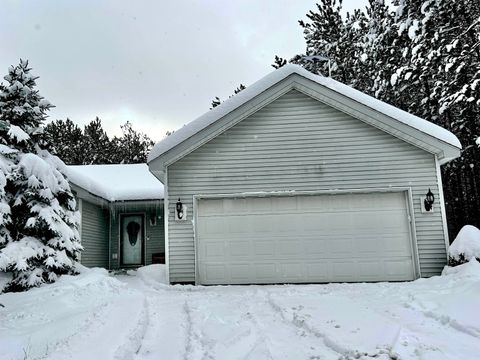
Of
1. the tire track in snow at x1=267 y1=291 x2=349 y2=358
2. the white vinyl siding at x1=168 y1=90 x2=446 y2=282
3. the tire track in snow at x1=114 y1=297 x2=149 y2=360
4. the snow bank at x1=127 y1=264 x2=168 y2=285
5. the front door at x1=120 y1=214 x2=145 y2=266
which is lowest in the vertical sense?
the tire track in snow at x1=267 y1=291 x2=349 y2=358

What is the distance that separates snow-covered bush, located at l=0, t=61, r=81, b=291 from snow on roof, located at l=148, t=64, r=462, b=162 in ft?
7.66

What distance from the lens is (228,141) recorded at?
32.3ft

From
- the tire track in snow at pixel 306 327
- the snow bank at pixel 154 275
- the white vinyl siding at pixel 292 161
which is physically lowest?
the tire track in snow at pixel 306 327

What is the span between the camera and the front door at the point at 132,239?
1471cm

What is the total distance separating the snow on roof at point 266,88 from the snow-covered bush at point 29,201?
7.66ft

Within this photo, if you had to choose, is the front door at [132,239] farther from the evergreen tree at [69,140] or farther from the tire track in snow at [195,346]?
the evergreen tree at [69,140]

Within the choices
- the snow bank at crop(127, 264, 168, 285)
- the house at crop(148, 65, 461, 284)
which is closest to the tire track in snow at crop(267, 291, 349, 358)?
the house at crop(148, 65, 461, 284)

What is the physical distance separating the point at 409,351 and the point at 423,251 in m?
6.10

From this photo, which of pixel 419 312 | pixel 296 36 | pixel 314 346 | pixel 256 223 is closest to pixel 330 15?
pixel 296 36

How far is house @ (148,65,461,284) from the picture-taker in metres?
9.31

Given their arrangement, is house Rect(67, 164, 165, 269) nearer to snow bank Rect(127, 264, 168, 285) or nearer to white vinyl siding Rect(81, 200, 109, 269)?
white vinyl siding Rect(81, 200, 109, 269)

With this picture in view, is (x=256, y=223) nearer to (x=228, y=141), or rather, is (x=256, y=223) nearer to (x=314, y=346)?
(x=228, y=141)

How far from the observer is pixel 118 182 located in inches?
595

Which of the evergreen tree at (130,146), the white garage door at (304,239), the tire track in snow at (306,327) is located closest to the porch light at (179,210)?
the white garage door at (304,239)
